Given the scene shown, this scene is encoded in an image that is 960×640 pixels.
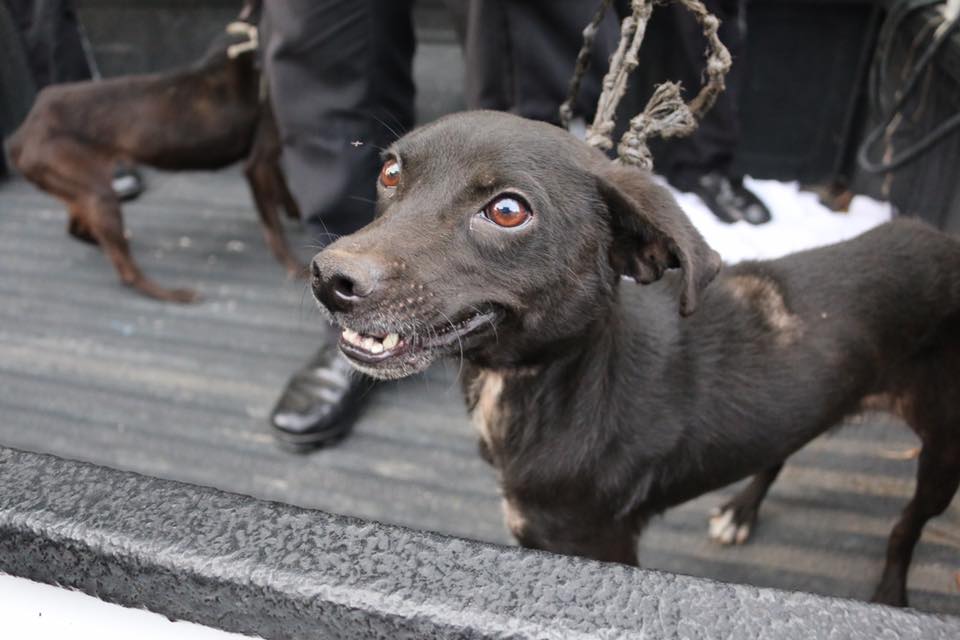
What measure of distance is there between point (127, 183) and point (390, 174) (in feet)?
9.99

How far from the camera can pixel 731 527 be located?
2.18m

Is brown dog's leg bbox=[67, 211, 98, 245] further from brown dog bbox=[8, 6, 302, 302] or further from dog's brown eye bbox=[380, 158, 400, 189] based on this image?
dog's brown eye bbox=[380, 158, 400, 189]

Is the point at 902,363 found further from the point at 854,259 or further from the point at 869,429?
the point at 869,429

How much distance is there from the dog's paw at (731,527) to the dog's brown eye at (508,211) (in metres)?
1.28

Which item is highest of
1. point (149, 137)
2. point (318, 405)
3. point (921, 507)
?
point (921, 507)

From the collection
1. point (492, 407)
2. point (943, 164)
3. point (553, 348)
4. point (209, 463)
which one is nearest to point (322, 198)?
point (209, 463)

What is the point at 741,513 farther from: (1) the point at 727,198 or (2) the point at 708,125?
(2) the point at 708,125

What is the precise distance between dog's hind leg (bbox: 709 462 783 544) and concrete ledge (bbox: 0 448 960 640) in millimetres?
1235

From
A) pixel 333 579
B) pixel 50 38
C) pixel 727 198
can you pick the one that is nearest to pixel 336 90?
pixel 727 198

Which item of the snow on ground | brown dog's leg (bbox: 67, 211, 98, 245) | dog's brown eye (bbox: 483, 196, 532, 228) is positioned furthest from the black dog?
brown dog's leg (bbox: 67, 211, 98, 245)

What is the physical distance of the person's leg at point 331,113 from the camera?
2475 mm

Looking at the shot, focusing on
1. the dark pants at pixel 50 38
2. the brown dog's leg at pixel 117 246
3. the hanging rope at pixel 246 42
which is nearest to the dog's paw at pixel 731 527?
the brown dog's leg at pixel 117 246

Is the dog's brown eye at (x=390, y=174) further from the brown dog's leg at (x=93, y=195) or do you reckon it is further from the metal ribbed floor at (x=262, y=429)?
the brown dog's leg at (x=93, y=195)

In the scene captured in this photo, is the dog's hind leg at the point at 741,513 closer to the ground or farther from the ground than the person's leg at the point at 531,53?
closer to the ground
